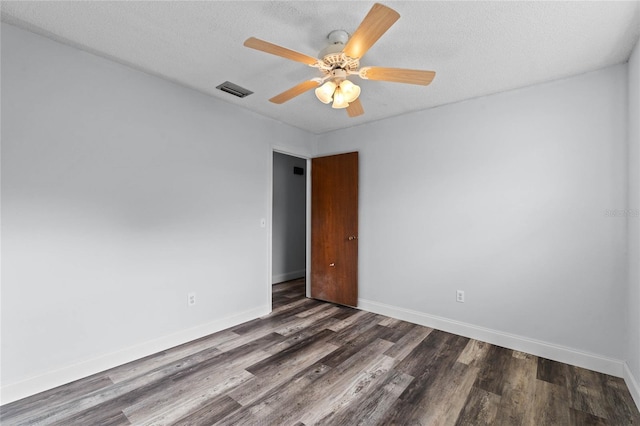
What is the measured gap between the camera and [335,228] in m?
3.87

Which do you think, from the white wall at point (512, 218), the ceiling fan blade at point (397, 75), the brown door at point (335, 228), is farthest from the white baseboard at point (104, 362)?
the ceiling fan blade at point (397, 75)

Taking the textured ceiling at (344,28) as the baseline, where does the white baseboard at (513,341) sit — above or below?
below

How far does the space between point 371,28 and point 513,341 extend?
289 centimetres

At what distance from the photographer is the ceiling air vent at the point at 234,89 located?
2645 millimetres

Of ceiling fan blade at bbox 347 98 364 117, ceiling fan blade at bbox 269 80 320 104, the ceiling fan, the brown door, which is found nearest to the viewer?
the ceiling fan

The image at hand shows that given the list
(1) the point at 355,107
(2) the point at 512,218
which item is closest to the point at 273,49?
(1) the point at 355,107

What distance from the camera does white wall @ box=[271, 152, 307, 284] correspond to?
16.5 ft

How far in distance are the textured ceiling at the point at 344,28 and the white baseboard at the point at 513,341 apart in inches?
92.0

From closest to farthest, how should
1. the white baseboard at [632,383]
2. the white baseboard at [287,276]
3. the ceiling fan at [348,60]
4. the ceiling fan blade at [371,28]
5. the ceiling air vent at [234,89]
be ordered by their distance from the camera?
the ceiling fan blade at [371,28], the ceiling fan at [348,60], the white baseboard at [632,383], the ceiling air vent at [234,89], the white baseboard at [287,276]

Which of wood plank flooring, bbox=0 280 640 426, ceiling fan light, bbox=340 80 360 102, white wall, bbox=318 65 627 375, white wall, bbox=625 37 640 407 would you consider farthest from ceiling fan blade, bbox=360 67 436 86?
wood plank flooring, bbox=0 280 640 426

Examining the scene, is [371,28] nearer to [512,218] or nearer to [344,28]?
[344,28]

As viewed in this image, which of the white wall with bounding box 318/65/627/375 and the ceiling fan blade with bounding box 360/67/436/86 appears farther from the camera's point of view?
the white wall with bounding box 318/65/627/375

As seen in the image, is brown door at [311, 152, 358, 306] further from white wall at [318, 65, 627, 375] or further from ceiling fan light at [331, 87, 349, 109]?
ceiling fan light at [331, 87, 349, 109]

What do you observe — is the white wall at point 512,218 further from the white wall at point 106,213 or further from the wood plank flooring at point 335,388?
the white wall at point 106,213
